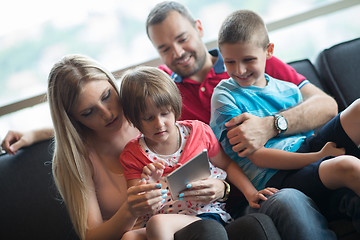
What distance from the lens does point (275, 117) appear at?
1.59 m

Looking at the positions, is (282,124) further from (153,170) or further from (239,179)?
(153,170)

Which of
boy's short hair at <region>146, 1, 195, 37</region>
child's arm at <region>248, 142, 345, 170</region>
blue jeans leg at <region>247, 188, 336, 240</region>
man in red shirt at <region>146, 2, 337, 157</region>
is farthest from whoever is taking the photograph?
boy's short hair at <region>146, 1, 195, 37</region>

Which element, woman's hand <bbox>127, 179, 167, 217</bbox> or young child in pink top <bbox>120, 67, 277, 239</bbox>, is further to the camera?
young child in pink top <bbox>120, 67, 277, 239</bbox>

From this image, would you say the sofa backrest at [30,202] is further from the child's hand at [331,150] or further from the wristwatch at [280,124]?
the child's hand at [331,150]

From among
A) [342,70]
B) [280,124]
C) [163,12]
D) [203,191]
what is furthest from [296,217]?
[163,12]

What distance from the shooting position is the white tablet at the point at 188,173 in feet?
4.04

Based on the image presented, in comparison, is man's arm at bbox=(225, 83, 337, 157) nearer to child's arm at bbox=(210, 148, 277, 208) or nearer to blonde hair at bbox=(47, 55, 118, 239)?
child's arm at bbox=(210, 148, 277, 208)

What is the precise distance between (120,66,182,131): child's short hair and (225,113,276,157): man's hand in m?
0.27

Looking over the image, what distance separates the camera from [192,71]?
1.96 meters

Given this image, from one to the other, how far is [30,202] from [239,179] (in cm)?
108

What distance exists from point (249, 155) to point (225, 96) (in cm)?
28

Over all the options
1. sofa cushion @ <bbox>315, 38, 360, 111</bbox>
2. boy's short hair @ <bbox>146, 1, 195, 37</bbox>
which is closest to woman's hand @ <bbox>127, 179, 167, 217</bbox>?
boy's short hair @ <bbox>146, 1, 195, 37</bbox>

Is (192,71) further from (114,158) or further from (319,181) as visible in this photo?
(319,181)

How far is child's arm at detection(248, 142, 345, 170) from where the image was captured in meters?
1.42
